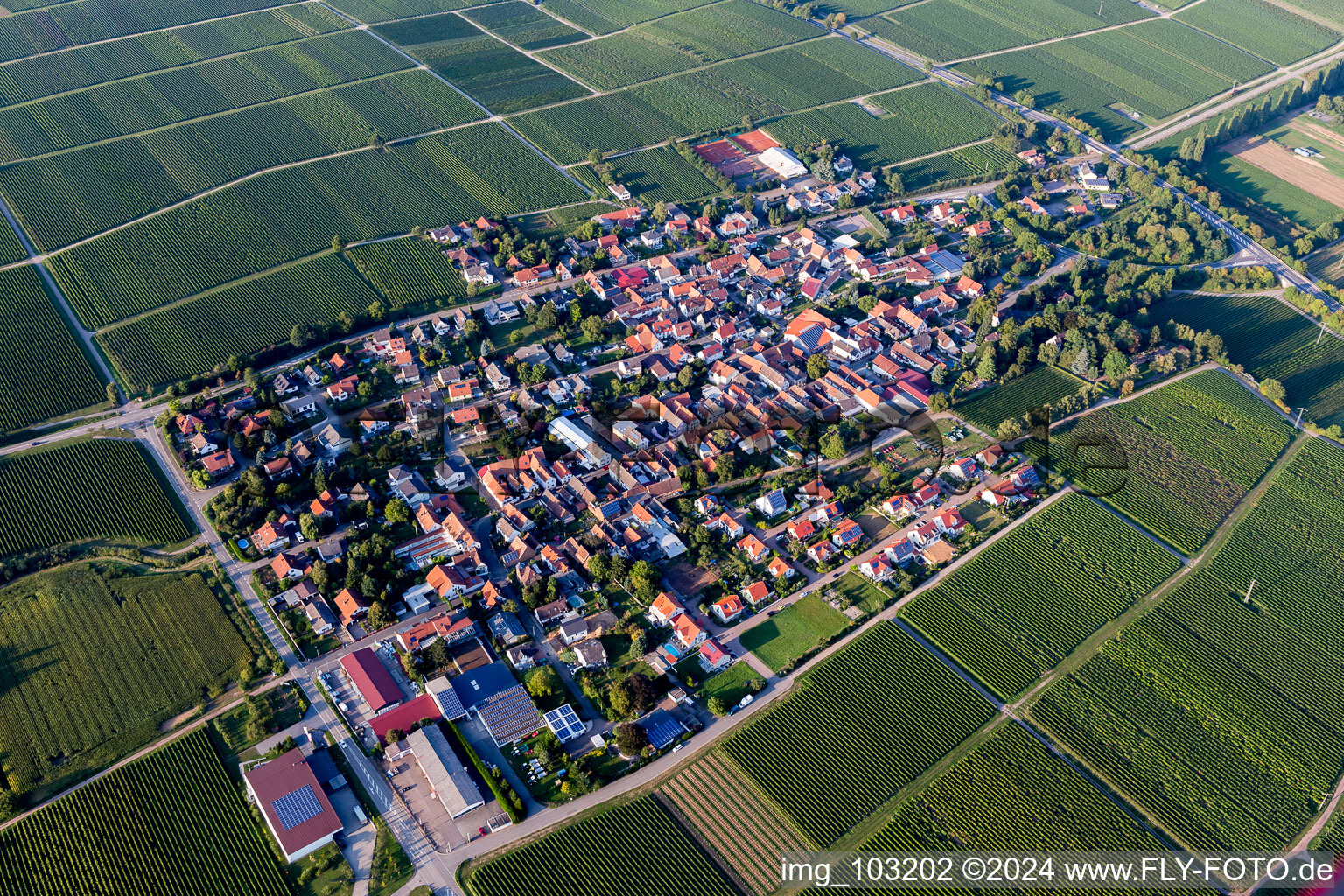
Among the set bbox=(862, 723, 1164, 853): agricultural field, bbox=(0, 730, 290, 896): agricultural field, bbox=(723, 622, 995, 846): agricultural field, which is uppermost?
bbox=(0, 730, 290, 896): agricultural field

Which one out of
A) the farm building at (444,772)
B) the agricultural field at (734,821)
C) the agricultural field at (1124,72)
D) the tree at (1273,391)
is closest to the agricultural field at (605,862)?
the agricultural field at (734,821)

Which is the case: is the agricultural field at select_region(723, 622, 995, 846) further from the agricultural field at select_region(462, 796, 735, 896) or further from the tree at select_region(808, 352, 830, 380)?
the tree at select_region(808, 352, 830, 380)

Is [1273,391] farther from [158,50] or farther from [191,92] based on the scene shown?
[158,50]

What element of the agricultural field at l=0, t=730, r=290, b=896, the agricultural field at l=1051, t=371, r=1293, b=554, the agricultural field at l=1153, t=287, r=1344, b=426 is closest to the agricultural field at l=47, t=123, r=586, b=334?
the agricultural field at l=0, t=730, r=290, b=896

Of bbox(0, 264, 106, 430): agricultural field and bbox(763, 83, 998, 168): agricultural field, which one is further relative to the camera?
bbox(763, 83, 998, 168): agricultural field

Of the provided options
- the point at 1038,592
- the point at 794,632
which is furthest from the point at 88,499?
the point at 1038,592
